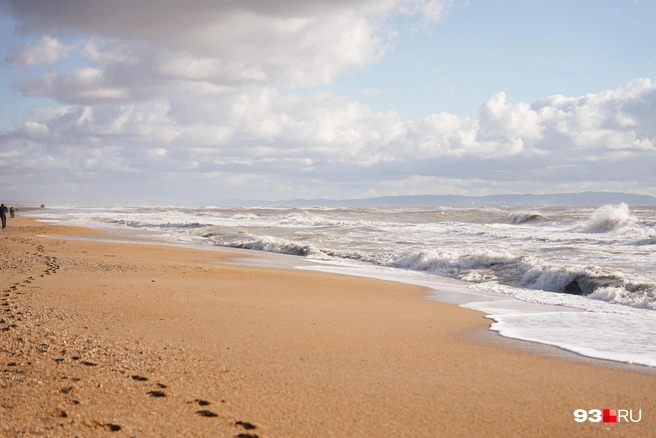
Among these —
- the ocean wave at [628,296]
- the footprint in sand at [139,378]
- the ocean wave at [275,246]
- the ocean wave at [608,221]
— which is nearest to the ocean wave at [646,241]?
the ocean wave at [608,221]

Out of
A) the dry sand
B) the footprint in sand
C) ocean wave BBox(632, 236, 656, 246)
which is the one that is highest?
ocean wave BBox(632, 236, 656, 246)

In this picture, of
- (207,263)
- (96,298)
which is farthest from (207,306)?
(207,263)

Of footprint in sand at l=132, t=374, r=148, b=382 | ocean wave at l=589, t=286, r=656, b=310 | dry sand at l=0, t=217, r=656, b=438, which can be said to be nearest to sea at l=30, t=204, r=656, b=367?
ocean wave at l=589, t=286, r=656, b=310

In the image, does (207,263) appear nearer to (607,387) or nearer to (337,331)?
(337,331)

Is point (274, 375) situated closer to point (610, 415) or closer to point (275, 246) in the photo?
point (610, 415)

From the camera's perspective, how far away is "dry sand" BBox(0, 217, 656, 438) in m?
3.68

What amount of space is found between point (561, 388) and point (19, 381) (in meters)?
4.52

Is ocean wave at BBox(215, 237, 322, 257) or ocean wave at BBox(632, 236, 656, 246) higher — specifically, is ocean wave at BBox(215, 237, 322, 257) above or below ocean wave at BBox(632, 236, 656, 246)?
below

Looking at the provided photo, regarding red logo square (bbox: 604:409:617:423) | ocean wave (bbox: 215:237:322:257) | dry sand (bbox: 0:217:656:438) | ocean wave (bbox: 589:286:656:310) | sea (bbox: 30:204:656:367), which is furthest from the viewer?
ocean wave (bbox: 215:237:322:257)

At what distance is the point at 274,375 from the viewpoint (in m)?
4.75

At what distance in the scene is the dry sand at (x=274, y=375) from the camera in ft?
12.1

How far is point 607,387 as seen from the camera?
4805 millimetres

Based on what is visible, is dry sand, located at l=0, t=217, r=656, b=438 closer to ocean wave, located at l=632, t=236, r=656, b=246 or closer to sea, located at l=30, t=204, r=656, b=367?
sea, located at l=30, t=204, r=656, b=367

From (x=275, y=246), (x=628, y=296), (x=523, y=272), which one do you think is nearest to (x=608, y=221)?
(x=523, y=272)
